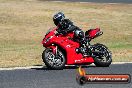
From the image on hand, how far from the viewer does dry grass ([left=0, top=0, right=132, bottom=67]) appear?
20531 mm

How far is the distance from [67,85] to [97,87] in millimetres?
752

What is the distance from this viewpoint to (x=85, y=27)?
3244 centimetres

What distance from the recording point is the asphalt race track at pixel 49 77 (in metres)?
11.2

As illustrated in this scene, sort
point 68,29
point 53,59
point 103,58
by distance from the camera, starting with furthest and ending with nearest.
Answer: point 103,58 → point 68,29 → point 53,59

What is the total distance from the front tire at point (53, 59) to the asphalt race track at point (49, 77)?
20 cm

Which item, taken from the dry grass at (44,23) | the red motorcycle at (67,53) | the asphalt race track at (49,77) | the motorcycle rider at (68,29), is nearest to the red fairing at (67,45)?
the red motorcycle at (67,53)

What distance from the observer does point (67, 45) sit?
14.4 m

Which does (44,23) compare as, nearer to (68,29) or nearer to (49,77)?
(68,29)

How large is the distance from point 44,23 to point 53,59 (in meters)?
19.9

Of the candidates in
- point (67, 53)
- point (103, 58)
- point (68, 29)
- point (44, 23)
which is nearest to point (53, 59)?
point (67, 53)

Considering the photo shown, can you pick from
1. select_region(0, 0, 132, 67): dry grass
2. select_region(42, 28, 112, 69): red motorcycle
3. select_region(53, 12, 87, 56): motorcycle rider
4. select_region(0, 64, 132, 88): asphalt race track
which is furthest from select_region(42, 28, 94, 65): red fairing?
select_region(0, 0, 132, 67): dry grass

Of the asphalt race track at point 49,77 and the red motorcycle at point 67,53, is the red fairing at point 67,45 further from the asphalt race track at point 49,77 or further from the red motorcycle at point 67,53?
the asphalt race track at point 49,77

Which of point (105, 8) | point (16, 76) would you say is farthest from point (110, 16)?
point (16, 76)

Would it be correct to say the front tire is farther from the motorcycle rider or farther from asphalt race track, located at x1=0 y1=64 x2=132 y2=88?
the motorcycle rider
